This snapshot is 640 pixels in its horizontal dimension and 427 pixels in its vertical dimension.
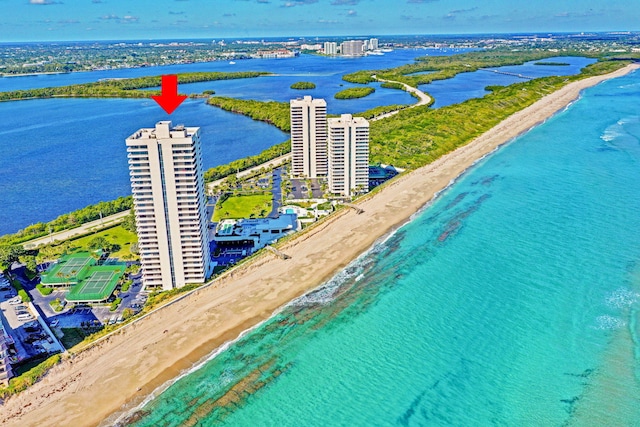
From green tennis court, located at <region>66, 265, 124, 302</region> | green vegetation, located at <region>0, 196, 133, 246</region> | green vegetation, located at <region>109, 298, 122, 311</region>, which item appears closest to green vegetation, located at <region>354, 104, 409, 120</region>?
green vegetation, located at <region>0, 196, 133, 246</region>

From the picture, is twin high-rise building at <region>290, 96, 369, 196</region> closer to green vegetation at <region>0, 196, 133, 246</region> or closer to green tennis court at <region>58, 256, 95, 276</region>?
green vegetation at <region>0, 196, 133, 246</region>

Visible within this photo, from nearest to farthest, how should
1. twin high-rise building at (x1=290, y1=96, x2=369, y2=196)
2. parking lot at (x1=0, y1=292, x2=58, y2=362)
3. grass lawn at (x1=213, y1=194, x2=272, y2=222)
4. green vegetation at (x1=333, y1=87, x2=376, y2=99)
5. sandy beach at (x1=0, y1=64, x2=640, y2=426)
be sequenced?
sandy beach at (x1=0, y1=64, x2=640, y2=426)
parking lot at (x1=0, y1=292, x2=58, y2=362)
grass lawn at (x1=213, y1=194, x2=272, y2=222)
twin high-rise building at (x1=290, y1=96, x2=369, y2=196)
green vegetation at (x1=333, y1=87, x2=376, y2=99)

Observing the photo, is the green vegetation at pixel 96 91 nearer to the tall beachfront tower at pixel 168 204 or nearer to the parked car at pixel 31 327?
the tall beachfront tower at pixel 168 204

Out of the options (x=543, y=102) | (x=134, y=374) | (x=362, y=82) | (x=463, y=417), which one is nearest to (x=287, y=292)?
(x=134, y=374)

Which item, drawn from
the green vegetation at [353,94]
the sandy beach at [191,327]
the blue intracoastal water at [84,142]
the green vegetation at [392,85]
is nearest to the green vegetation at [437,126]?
the blue intracoastal water at [84,142]

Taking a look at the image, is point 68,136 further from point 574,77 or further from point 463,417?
point 574,77

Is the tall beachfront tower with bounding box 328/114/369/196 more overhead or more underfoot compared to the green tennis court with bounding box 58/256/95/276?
more overhead

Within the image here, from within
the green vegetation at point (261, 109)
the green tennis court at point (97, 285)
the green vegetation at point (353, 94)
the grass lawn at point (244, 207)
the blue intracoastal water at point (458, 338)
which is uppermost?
the green vegetation at point (353, 94)
